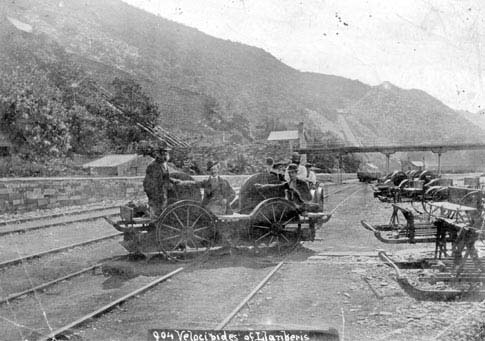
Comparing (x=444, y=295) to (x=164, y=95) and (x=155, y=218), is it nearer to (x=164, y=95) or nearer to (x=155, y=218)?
(x=155, y=218)

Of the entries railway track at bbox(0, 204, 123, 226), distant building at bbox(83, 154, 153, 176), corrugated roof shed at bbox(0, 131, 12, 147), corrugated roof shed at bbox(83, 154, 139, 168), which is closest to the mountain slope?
corrugated roof shed at bbox(83, 154, 139, 168)

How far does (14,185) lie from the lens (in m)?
14.8

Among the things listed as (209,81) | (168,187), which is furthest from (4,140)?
(209,81)

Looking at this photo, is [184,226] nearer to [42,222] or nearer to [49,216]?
[42,222]

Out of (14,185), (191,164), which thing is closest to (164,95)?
(191,164)

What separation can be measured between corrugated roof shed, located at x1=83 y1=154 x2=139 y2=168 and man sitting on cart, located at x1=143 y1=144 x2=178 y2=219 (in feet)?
65.2

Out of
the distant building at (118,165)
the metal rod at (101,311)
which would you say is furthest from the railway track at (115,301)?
the distant building at (118,165)

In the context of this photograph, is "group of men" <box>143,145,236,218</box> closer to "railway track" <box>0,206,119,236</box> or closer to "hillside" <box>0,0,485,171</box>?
"railway track" <box>0,206,119,236</box>

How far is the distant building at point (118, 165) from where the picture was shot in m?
26.9

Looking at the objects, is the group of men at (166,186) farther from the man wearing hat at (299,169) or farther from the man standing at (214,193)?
the man wearing hat at (299,169)

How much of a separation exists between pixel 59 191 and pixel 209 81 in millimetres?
74714

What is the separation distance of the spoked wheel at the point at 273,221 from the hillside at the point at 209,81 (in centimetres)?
3262

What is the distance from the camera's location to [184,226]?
299 inches

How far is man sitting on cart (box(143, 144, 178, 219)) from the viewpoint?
7.76m
